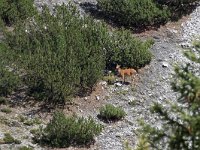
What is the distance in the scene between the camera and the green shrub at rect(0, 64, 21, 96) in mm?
17747

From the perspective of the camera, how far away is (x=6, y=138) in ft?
51.2

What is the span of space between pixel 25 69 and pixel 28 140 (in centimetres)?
339

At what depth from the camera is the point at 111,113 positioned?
17.4 meters

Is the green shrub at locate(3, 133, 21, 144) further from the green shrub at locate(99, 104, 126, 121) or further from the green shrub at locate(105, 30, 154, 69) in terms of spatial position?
the green shrub at locate(105, 30, 154, 69)

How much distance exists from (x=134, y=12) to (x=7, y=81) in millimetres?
6813

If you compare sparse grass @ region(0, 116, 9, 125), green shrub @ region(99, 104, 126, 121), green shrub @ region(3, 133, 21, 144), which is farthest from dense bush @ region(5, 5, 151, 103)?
green shrub @ region(3, 133, 21, 144)

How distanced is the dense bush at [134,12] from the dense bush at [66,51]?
52.0 inches

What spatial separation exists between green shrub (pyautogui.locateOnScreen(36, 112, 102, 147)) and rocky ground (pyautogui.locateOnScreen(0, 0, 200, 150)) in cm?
38

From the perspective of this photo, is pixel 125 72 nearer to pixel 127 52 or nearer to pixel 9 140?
pixel 127 52

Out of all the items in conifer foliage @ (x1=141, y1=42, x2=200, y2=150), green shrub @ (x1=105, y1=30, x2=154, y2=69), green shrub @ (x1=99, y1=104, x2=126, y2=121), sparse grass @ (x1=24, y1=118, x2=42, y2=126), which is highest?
conifer foliage @ (x1=141, y1=42, x2=200, y2=150)

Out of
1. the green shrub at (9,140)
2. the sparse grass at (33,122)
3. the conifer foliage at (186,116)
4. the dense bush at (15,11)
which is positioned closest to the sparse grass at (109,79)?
the sparse grass at (33,122)

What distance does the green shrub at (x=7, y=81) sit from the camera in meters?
17.7

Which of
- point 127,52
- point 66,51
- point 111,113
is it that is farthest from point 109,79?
point 111,113

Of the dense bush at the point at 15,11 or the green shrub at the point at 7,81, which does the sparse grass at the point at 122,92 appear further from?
the dense bush at the point at 15,11
